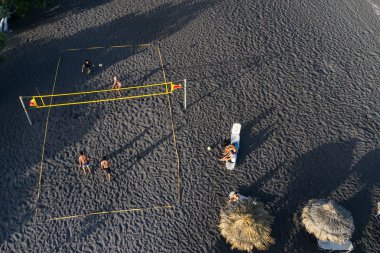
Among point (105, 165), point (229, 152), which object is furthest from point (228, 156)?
point (105, 165)

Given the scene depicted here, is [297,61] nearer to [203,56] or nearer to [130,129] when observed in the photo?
[203,56]

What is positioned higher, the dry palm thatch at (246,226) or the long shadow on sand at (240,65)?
the long shadow on sand at (240,65)

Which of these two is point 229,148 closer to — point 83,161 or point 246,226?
point 246,226

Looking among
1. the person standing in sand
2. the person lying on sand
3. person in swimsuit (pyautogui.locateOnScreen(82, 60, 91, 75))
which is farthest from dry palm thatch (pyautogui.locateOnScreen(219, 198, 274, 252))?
person in swimsuit (pyautogui.locateOnScreen(82, 60, 91, 75))

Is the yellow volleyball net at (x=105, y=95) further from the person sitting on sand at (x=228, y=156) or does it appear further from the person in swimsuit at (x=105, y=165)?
the person sitting on sand at (x=228, y=156)

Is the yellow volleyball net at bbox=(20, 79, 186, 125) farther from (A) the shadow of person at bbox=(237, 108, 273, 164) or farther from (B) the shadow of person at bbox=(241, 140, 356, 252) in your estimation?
(B) the shadow of person at bbox=(241, 140, 356, 252)

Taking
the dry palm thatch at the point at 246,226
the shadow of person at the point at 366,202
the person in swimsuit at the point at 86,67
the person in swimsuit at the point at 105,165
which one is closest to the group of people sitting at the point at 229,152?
the dry palm thatch at the point at 246,226

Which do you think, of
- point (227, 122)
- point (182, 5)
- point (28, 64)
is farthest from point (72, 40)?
point (227, 122)
